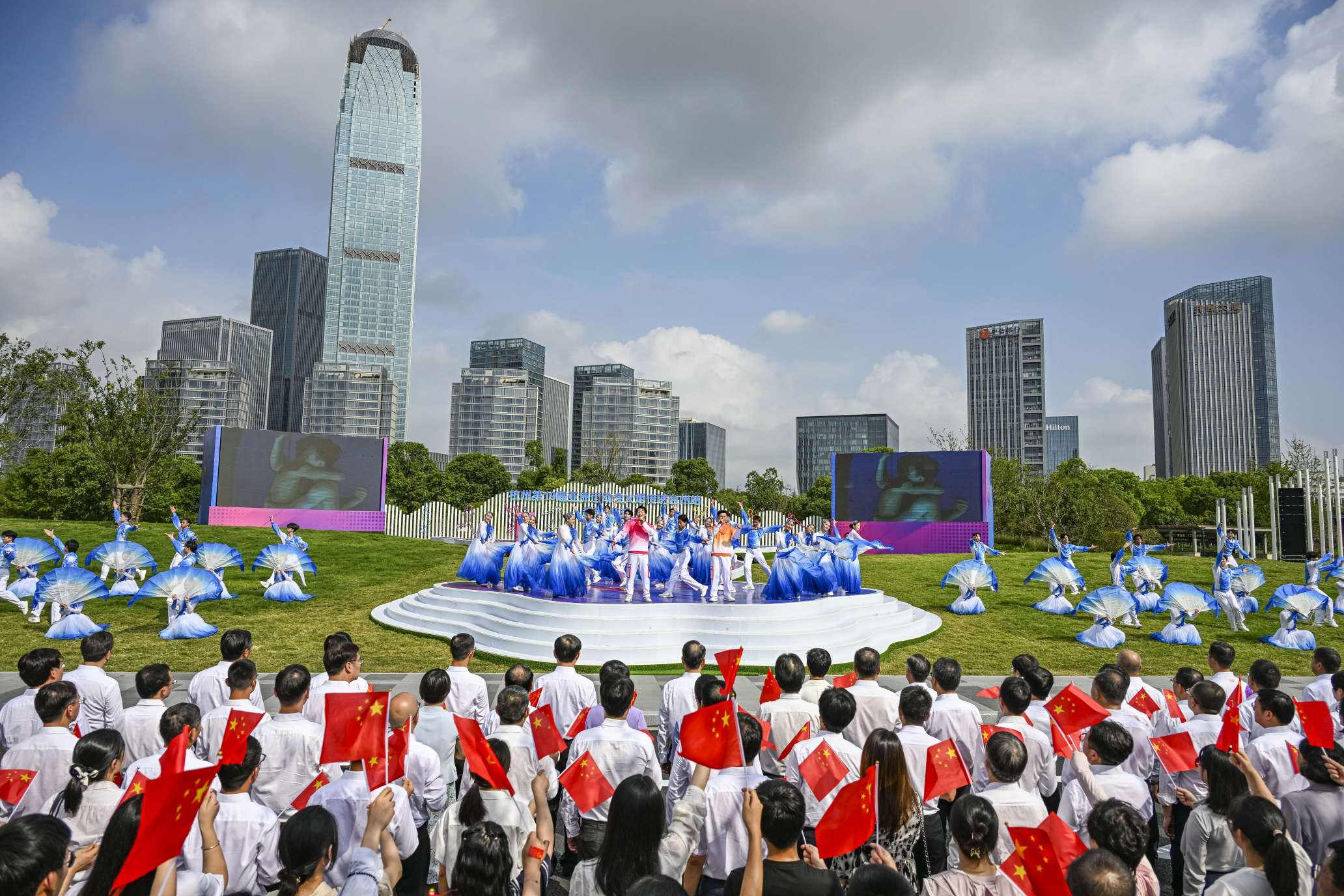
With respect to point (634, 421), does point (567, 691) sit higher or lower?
lower

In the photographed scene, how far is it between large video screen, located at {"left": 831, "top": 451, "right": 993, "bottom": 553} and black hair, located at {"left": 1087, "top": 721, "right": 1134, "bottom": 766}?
27247mm

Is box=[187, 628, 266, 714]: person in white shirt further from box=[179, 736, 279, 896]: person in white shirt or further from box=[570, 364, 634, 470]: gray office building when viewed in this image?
box=[570, 364, 634, 470]: gray office building

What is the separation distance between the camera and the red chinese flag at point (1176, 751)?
4.31m

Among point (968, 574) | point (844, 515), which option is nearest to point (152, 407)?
point (844, 515)

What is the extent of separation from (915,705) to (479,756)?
2.61 m

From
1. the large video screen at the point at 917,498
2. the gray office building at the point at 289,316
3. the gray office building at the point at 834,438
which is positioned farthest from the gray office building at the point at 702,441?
the large video screen at the point at 917,498

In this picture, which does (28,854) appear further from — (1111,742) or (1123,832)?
(1111,742)

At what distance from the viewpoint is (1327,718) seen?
4.37m

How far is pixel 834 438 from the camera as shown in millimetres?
160500

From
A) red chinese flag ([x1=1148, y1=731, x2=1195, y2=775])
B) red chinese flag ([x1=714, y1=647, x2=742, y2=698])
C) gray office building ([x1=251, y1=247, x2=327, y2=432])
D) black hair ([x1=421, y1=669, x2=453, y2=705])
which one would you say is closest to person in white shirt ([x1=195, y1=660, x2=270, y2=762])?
black hair ([x1=421, y1=669, x2=453, y2=705])

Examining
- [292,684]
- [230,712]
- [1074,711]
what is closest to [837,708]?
[1074,711]

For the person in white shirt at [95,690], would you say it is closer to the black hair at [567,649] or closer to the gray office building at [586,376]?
the black hair at [567,649]

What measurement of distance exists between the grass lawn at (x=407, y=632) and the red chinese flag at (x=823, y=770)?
7961 mm

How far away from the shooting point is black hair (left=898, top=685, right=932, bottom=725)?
Answer: 14.5 ft
